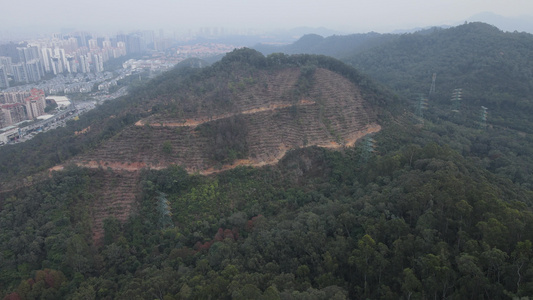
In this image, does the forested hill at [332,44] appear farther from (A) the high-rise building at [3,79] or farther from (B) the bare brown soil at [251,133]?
(A) the high-rise building at [3,79]

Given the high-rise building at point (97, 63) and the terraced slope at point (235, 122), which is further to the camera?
the high-rise building at point (97, 63)

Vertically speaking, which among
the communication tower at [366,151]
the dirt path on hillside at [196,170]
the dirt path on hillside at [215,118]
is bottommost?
the dirt path on hillside at [196,170]

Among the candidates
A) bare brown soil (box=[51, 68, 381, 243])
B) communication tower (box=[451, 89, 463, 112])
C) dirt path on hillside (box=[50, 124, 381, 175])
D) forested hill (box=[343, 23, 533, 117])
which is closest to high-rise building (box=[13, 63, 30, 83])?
dirt path on hillside (box=[50, 124, 381, 175])

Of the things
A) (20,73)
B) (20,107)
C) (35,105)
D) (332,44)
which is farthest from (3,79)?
(332,44)

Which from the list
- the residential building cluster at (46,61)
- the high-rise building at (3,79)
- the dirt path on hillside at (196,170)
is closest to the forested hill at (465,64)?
the dirt path on hillside at (196,170)

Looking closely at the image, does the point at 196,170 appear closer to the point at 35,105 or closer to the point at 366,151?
the point at 366,151

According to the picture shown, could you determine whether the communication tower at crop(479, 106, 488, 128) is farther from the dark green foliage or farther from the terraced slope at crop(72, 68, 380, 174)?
the dark green foliage
